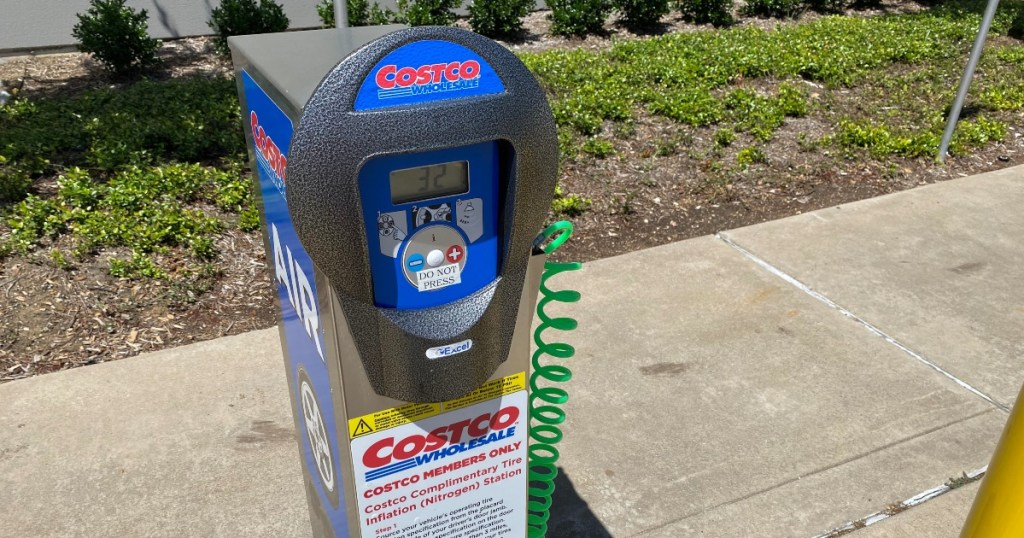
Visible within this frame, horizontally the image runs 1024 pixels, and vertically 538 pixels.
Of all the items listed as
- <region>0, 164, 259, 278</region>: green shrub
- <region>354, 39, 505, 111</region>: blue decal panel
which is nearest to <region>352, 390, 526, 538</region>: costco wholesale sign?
<region>354, 39, 505, 111</region>: blue decal panel

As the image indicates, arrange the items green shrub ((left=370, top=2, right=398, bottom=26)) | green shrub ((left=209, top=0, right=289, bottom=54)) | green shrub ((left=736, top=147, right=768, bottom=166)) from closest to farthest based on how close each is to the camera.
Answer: green shrub ((left=736, top=147, right=768, bottom=166)) < green shrub ((left=209, top=0, right=289, bottom=54)) < green shrub ((left=370, top=2, right=398, bottom=26))

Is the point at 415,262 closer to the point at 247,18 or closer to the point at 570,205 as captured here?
the point at 570,205

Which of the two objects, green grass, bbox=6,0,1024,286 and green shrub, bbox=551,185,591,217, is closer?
green grass, bbox=6,0,1024,286

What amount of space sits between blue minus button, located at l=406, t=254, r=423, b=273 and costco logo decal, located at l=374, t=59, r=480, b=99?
12.2 inches

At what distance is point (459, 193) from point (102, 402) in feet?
7.82

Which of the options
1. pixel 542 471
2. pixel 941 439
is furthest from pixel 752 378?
pixel 542 471

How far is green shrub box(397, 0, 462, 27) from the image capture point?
7168mm

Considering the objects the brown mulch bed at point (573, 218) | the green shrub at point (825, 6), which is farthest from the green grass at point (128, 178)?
the green shrub at point (825, 6)

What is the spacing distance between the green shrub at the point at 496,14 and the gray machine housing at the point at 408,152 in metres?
6.01

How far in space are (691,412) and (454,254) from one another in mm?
2027

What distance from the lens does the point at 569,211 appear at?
4758 mm

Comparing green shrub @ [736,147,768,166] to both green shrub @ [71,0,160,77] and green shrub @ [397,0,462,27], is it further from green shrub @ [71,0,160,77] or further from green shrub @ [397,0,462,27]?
green shrub @ [71,0,160,77]

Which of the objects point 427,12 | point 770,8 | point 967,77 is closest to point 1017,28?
point 770,8

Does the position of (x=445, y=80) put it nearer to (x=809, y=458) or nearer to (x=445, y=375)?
(x=445, y=375)
